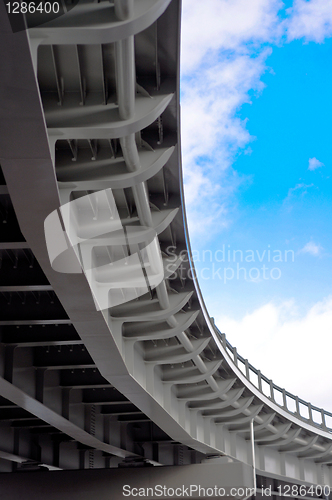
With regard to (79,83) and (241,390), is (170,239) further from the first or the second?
(241,390)

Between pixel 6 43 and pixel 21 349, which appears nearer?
pixel 6 43

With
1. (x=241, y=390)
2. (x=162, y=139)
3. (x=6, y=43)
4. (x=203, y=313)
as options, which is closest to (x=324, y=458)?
(x=241, y=390)

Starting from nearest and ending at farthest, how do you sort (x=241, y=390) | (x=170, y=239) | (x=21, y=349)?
1. (x=170, y=239)
2. (x=21, y=349)
3. (x=241, y=390)

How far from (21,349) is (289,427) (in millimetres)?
16796

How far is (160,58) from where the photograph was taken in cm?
680

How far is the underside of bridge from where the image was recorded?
17.8ft

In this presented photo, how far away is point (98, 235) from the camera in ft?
28.9

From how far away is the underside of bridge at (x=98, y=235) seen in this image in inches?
214

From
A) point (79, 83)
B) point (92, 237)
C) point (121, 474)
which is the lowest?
point (121, 474)

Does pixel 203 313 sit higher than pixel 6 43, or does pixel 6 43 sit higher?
pixel 203 313

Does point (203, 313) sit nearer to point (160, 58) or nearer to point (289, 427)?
point (160, 58)

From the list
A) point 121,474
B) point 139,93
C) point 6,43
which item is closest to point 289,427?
point 121,474

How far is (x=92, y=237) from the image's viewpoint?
28.6ft

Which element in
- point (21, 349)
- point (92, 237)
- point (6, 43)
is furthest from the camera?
point (21, 349)
